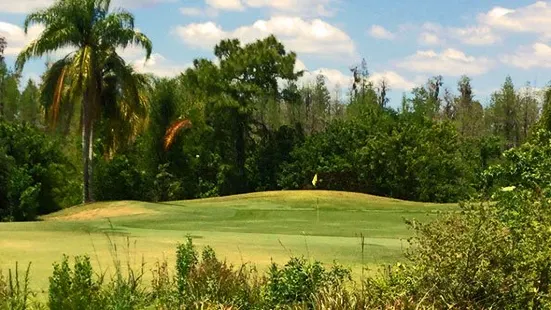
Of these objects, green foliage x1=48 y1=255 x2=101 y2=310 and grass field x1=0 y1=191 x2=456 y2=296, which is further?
grass field x1=0 y1=191 x2=456 y2=296

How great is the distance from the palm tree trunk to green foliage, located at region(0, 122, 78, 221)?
4.87 feet

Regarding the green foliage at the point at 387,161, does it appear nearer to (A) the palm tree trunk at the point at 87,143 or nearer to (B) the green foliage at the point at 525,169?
(A) the palm tree trunk at the point at 87,143

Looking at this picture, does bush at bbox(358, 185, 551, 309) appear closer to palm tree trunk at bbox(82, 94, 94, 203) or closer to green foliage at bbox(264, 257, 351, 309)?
green foliage at bbox(264, 257, 351, 309)

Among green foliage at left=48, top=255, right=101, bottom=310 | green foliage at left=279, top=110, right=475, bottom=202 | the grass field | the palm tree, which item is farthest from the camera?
green foliage at left=279, top=110, right=475, bottom=202

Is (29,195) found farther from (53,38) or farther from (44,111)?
(53,38)

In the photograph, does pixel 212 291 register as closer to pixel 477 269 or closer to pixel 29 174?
pixel 477 269

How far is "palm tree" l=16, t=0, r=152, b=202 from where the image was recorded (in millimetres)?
34156

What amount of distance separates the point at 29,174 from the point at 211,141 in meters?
17.7

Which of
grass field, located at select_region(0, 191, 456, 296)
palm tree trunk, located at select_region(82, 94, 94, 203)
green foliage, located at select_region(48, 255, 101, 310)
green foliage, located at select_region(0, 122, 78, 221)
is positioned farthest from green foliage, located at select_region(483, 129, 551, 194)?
palm tree trunk, located at select_region(82, 94, 94, 203)

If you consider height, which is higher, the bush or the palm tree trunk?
the palm tree trunk

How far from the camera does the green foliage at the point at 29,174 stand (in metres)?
31.9

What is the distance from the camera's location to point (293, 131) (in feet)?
175

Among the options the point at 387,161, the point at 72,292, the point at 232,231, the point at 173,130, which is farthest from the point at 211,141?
the point at 72,292

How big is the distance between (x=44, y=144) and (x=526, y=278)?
3247cm
